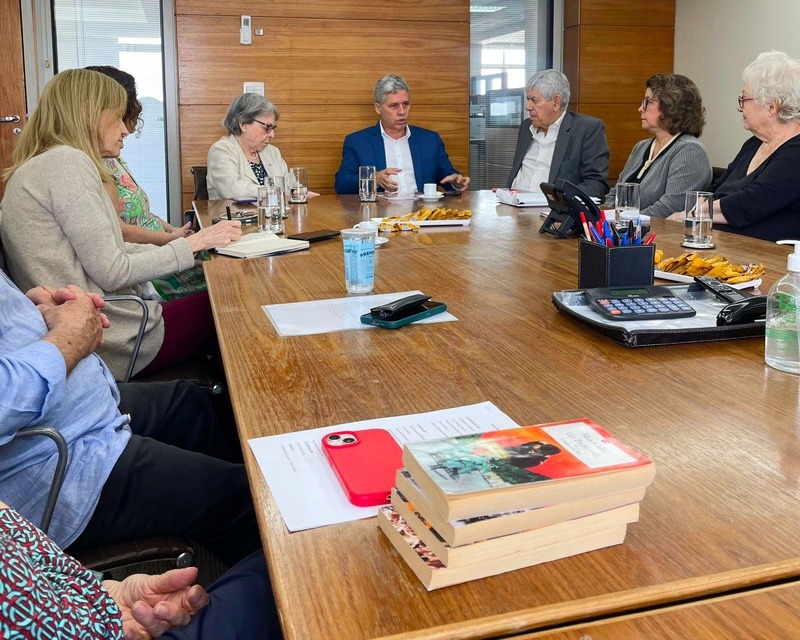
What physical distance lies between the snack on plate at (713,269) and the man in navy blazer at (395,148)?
340 cm

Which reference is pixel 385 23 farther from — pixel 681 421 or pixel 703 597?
pixel 703 597

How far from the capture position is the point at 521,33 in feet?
22.1

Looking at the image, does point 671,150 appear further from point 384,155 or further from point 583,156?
point 384,155

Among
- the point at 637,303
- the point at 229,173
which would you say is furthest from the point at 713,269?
the point at 229,173

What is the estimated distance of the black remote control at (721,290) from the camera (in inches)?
61.6

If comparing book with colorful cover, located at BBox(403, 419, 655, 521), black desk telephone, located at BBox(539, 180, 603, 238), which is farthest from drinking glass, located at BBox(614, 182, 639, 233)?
book with colorful cover, located at BBox(403, 419, 655, 521)

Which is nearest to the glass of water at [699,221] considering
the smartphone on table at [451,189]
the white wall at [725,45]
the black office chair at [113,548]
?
the black office chair at [113,548]

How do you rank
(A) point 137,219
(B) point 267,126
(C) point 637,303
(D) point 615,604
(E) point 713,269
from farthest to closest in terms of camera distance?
(B) point 267,126 → (A) point 137,219 → (E) point 713,269 → (C) point 637,303 → (D) point 615,604

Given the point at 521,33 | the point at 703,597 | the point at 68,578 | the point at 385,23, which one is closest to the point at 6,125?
the point at 385,23

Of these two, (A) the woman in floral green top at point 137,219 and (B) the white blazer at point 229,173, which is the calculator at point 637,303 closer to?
(A) the woman in floral green top at point 137,219

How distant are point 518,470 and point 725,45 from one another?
19.9 ft

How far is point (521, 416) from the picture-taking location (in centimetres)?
110

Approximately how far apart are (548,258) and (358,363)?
46.0 inches

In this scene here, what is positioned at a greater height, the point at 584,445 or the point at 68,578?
the point at 584,445
